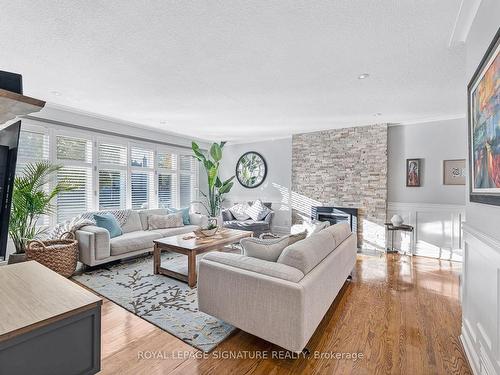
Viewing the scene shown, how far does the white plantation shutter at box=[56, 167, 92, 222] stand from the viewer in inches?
161

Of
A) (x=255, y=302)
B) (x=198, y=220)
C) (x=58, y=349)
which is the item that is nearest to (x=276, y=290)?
(x=255, y=302)

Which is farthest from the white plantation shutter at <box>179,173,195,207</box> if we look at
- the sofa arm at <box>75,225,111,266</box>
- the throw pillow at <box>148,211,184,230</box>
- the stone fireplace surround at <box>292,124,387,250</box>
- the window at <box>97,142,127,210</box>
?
the sofa arm at <box>75,225,111,266</box>

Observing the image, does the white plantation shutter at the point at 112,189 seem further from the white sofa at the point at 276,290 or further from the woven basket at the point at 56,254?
the white sofa at the point at 276,290

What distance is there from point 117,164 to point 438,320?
206 inches

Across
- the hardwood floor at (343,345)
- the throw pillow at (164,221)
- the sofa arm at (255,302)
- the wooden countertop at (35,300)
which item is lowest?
the hardwood floor at (343,345)

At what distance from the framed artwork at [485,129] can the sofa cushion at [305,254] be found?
115cm

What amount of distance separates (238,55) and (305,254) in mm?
1863

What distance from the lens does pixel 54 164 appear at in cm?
401

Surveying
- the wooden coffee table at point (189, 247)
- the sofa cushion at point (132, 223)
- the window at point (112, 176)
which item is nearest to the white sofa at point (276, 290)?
the wooden coffee table at point (189, 247)

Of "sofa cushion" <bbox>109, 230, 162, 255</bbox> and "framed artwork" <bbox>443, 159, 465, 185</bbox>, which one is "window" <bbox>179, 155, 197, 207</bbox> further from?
"framed artwork" <bbox>443, 159, 465, 185</bbox>

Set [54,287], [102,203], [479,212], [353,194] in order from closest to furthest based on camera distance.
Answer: [54,287] < [479,212] < [102,203] < [353,194]

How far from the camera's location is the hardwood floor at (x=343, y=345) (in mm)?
1771

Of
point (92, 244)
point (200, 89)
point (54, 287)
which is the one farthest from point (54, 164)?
point (54, 287)

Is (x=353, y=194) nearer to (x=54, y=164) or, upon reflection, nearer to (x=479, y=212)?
(x=479, y=212)
